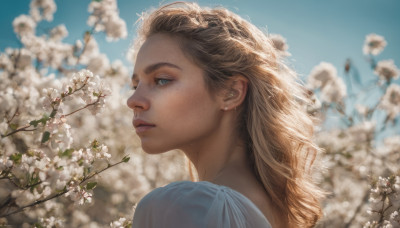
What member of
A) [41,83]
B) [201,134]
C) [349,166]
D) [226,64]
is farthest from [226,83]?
[349,166]

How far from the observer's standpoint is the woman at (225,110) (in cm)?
160

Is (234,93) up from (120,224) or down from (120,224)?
up

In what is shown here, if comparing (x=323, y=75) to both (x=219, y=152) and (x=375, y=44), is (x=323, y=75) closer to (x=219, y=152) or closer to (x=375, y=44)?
(x=375, y=44)

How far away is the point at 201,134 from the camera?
5.42 ft

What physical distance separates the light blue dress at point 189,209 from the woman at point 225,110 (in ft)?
0.88

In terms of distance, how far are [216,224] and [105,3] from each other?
4.31 m

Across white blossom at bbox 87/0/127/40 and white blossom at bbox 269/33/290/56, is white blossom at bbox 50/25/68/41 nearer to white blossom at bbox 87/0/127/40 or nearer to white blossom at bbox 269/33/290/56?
white blossom at bbox 87/0/127/40

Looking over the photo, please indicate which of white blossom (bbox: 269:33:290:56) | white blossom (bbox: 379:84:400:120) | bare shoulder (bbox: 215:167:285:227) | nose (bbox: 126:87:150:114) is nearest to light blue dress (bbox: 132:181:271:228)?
bare shoulder (bbox: 215:167:285:227)

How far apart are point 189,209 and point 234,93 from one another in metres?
0.81

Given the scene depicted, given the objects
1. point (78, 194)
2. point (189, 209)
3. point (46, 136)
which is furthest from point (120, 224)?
point (189, 209)

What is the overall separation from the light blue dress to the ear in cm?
60

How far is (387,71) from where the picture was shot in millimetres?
5637

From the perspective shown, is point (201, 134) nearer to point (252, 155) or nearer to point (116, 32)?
point (252, 155)

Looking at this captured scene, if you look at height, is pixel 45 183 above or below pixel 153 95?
below
